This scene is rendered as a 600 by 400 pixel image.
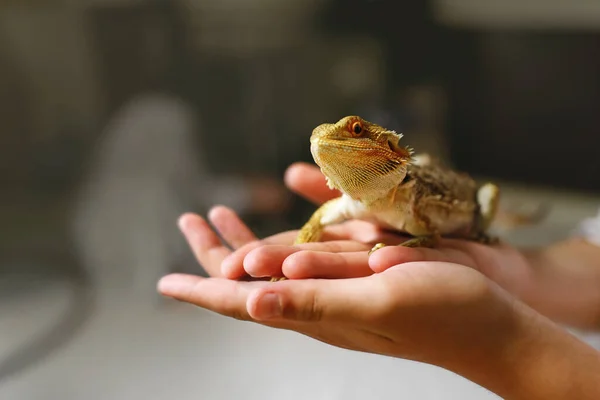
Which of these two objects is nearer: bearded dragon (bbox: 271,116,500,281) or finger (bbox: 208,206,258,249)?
bearded dragon (bbox: 271,116,500,281)

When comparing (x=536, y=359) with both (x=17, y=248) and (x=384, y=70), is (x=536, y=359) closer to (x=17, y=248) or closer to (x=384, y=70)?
(x=384, y=70)

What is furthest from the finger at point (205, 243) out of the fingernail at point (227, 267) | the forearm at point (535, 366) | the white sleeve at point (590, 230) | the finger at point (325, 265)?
the white sleeve at point (590, 230)

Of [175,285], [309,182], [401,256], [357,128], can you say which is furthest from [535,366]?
[309,182]

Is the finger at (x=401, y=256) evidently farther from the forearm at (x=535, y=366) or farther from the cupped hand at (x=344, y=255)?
the forearm at (x=535, y=366)

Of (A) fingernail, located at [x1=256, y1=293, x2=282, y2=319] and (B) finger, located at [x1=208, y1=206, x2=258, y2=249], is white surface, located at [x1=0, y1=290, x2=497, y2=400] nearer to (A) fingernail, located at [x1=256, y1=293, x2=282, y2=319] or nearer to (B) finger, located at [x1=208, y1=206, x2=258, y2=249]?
(B) finger, located at [x1=208, y1=206, x2=258, y2=249]

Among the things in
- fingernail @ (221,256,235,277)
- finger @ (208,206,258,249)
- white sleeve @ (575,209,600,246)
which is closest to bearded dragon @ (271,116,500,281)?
finger @ (208,206,258,249)

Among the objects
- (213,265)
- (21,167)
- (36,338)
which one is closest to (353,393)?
(213,265)
